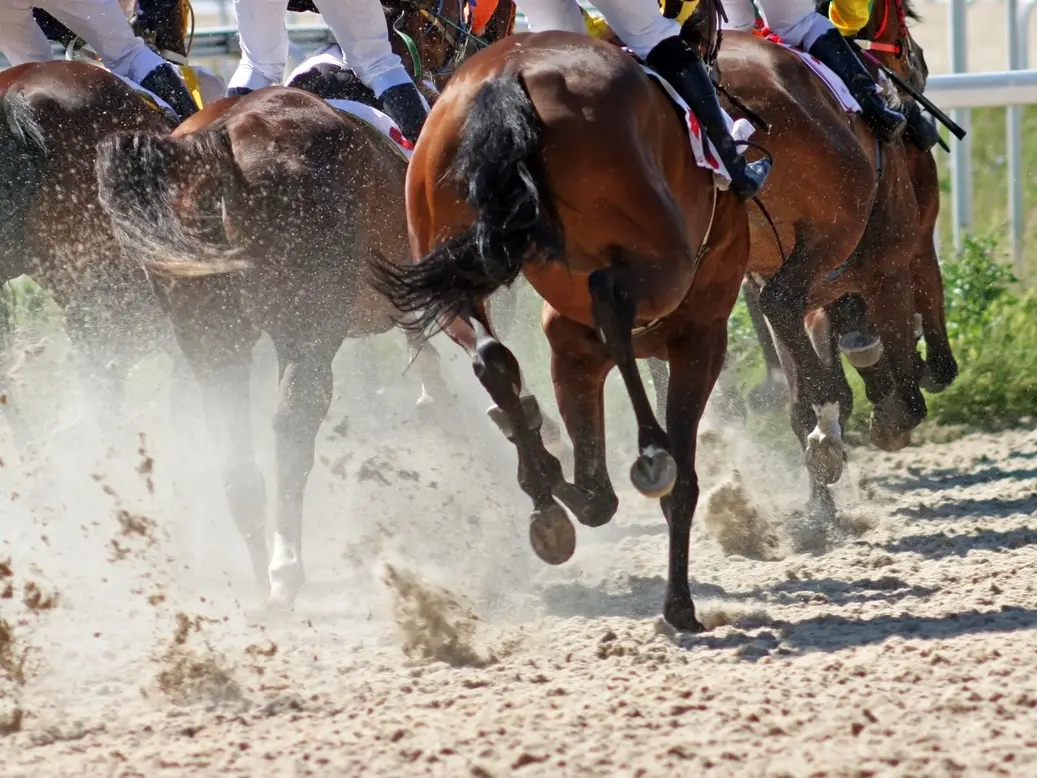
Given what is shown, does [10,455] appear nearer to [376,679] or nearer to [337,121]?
[337,121]

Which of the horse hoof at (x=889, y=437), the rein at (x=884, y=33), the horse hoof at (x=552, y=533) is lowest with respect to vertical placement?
the horse hoof at (x=552, y=533)

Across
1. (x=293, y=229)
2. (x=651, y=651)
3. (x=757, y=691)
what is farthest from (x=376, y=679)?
(x=293, y=229)

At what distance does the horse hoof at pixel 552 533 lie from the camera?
190 inches

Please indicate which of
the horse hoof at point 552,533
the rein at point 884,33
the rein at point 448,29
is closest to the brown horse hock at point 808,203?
the rein at point 884,33

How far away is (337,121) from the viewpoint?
568 centimetres

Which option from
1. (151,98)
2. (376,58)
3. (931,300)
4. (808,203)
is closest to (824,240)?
(808,203)

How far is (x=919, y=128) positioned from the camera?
22.3 ft

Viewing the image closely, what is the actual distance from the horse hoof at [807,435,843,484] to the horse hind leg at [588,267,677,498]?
6.55ft

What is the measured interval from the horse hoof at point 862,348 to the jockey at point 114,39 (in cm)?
293

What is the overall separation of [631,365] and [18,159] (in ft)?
9.57

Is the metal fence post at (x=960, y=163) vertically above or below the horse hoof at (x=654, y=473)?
above

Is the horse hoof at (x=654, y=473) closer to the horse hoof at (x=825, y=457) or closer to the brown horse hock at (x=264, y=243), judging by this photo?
the brown horse hock at (x=264, y=243)

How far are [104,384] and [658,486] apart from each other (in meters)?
3.27

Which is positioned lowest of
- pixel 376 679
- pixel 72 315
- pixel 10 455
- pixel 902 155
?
pixel 376 679
